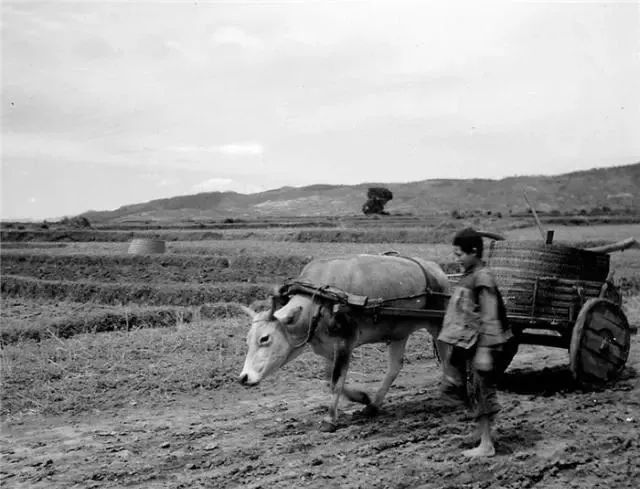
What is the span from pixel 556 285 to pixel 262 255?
65.5ft

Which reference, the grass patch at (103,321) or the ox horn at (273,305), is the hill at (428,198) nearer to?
the grass patch at (103,321)

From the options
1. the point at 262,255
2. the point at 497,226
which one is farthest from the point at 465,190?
the point at 262,255

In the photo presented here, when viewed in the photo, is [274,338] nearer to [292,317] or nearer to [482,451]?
[292,317]

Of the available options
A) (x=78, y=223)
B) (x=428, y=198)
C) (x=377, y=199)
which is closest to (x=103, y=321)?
(x=78, y=223)

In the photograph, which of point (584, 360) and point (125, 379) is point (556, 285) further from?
point (125, 379)

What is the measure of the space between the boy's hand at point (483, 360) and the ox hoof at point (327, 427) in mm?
1613

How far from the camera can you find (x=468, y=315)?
6.13 metres

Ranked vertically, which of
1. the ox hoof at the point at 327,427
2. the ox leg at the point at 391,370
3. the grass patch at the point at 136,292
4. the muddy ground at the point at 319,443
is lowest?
the grass patch at the point at 136,292

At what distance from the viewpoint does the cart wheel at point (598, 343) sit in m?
8.03

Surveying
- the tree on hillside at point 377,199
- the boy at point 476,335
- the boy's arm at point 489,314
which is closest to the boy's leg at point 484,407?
the boy at point 476,335

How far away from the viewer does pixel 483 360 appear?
237 inches

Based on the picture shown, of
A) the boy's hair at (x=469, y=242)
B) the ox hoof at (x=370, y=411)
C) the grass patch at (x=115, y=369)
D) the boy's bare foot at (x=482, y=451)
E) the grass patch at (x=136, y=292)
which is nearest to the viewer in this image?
the boy's bare foot at (x=482, y=451)

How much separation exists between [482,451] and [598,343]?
10.2 ft

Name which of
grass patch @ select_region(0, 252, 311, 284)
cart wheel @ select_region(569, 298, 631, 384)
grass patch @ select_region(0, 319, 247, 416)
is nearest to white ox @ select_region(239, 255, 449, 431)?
cart wheel @ select_region(569, 298, 631, 384)
